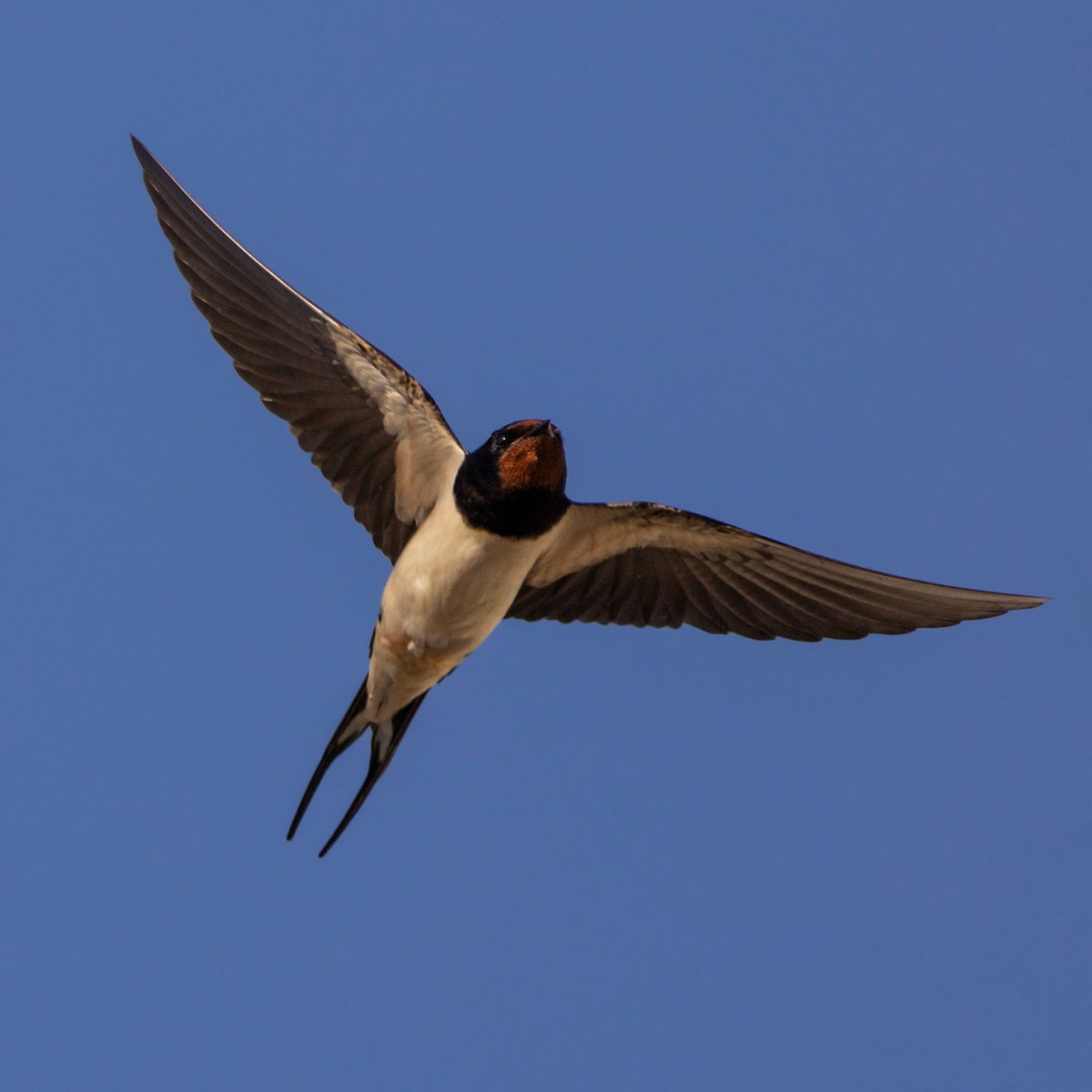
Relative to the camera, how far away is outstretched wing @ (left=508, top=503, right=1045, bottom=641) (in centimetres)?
532

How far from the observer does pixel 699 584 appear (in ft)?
18.3

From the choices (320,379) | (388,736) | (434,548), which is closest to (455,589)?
(434,548)

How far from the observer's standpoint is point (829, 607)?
546 centimetres

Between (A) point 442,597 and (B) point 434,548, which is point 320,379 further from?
(A) point 442,597

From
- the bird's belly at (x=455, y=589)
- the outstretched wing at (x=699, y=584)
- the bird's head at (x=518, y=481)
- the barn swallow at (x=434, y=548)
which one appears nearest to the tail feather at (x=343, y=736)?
the barn swallow at (x=434, y=548)

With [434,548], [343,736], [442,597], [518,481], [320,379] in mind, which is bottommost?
[343,736]

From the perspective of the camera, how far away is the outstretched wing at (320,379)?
537 centimetres

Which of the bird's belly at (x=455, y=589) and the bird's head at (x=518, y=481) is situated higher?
the bird's head at (x=518, y=481)

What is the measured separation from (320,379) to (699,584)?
4.45ft

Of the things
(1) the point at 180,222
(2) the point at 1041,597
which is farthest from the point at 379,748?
(2) the point at 1041,597

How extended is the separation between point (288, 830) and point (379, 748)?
443 millimetres

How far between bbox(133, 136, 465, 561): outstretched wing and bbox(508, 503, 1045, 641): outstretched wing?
480 millimetres

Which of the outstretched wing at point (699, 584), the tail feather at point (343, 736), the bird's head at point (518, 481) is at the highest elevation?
the outstretched wing at point (699, 584)

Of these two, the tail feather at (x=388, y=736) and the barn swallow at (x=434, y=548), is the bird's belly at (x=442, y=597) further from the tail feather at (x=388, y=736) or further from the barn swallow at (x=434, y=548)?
the tail feather at (x=388, y=736)
